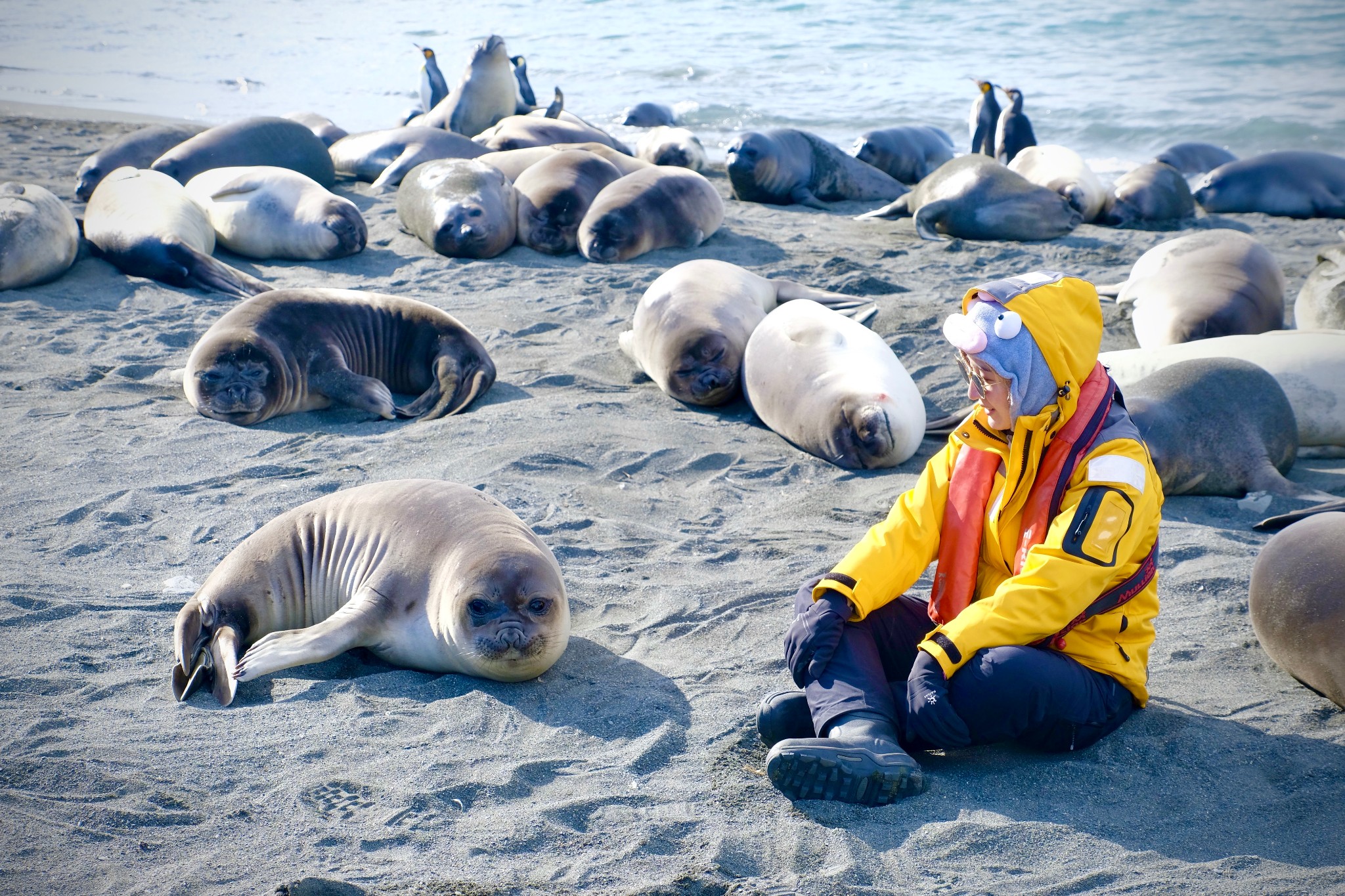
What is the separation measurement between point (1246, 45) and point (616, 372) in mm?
19387

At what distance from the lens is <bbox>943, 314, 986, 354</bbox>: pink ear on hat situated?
8.25 feet

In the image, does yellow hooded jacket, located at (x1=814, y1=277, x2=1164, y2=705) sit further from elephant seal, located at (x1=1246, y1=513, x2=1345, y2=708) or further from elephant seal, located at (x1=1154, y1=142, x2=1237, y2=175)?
elephant seal, located at (x1=1154, y1=142, x2=1237, y2=175)

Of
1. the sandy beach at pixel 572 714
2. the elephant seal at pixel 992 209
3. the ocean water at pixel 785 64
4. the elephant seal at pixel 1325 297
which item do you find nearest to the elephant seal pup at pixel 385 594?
the sandy beach at pixel 572 714

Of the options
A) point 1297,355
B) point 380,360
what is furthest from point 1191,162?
point 380,360

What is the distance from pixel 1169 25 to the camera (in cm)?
2277

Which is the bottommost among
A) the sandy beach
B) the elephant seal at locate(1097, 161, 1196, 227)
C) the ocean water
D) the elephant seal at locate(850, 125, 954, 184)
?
the sandy beach

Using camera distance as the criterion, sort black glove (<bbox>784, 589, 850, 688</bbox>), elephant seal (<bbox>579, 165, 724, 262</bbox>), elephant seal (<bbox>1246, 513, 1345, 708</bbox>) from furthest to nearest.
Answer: elephant seal (<bbox>579, 165, 724, 262</bbox>), elephant seal (<bbox>1246, 513, 1345, 708</bbox>), black glove (<bbox>784, 589, 850, 688</bbox>)

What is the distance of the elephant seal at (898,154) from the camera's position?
1206cm

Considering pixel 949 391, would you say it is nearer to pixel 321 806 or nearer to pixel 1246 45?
pixel 321 806

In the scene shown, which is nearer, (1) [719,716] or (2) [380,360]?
(1) [719,716]

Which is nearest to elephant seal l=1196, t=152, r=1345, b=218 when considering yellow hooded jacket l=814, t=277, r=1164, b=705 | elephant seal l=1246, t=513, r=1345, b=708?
elephant seal l=1246, t=513, r=1345, b=708

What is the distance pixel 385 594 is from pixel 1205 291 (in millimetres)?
5042

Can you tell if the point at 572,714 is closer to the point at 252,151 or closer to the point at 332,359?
the point at 332,359

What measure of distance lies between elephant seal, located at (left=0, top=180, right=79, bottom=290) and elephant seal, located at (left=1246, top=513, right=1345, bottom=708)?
693 cm
